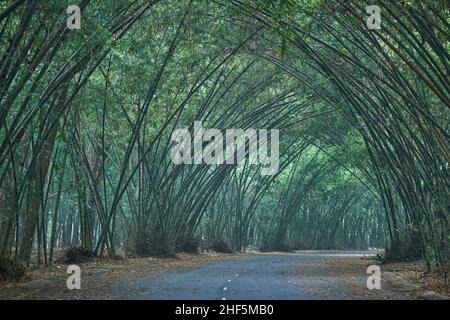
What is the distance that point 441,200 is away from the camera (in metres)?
9.38

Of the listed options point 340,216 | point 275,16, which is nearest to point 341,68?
point 275,16

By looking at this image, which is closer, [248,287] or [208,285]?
[248,287]

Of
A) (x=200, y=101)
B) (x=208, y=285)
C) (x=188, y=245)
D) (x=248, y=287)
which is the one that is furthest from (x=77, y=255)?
(x=188, y=245)

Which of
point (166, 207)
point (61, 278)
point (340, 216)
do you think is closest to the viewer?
point (61, 278)

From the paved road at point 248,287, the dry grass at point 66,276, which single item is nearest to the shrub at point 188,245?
the dry grass at point 66,276

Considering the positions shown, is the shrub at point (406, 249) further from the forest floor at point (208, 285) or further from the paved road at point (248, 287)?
the paved road at point (248, 287)

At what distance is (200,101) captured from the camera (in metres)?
14.7

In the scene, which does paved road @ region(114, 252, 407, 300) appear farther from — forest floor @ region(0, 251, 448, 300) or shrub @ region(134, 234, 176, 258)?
shrub @ region(134, 234, 176, 258)

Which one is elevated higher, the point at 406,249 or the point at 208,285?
the point at 406,249

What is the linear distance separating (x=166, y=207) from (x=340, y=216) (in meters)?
17.2

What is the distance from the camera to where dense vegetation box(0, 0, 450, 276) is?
7.56 m

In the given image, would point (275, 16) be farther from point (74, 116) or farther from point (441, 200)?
point (74, 116)

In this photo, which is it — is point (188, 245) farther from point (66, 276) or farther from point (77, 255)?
point (66, 276)
